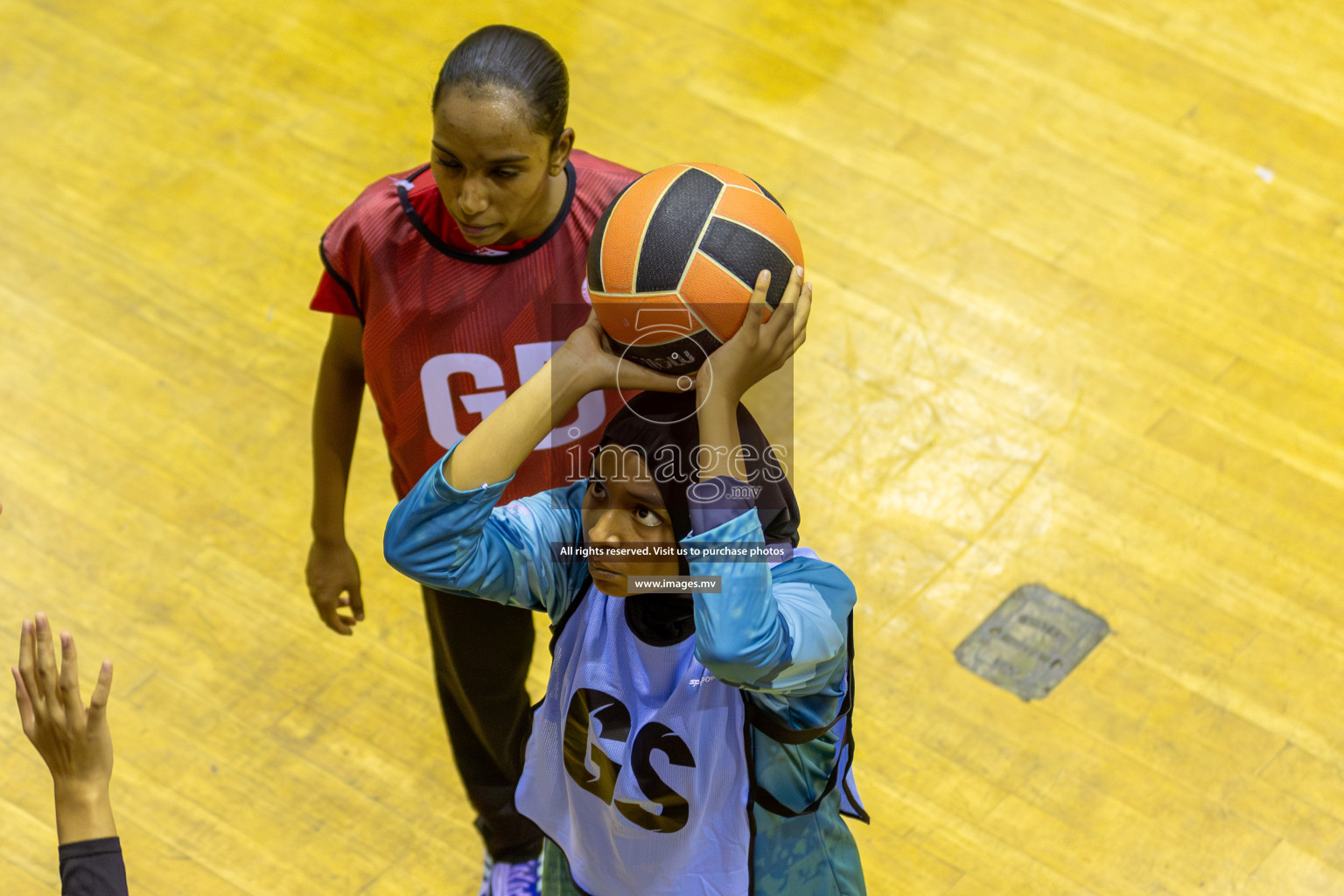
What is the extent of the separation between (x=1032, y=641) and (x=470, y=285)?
1.63 meters

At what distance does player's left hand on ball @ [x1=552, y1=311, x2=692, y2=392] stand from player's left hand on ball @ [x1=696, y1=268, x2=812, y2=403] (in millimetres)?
80

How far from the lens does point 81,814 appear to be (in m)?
1.67

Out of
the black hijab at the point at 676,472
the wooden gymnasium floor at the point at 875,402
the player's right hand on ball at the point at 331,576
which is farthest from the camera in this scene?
the wooden gymnasium floor at the point at 875,402

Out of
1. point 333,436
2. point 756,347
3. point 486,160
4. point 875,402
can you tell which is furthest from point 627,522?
point 875,402

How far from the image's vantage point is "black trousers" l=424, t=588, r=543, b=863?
88.5 inches

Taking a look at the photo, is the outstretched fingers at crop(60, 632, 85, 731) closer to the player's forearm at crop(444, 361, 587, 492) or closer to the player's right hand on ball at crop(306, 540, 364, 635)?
the player's forearm at crop(444, 361, 587, 492)

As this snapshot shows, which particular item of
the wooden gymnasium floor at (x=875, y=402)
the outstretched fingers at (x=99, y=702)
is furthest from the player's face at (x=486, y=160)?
the wooden gymnasium floor at (x=875, y=402)

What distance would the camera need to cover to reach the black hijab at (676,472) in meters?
1.58

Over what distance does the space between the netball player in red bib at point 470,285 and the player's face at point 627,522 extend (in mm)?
356

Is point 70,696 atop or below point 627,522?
below

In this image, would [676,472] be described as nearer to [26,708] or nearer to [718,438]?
[718,438]

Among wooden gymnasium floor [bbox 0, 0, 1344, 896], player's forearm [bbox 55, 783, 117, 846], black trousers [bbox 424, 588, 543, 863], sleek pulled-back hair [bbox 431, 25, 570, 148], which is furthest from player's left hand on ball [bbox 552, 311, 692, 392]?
wooden gymnasium floor [bbox 0, 0, 1344, 896]

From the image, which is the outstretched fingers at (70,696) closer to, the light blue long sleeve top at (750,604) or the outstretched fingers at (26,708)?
the outstretched fingers at (26,708)

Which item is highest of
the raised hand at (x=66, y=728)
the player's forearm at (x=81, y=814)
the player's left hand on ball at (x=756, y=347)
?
the player's left hand on ball at (x=756, y=347)
